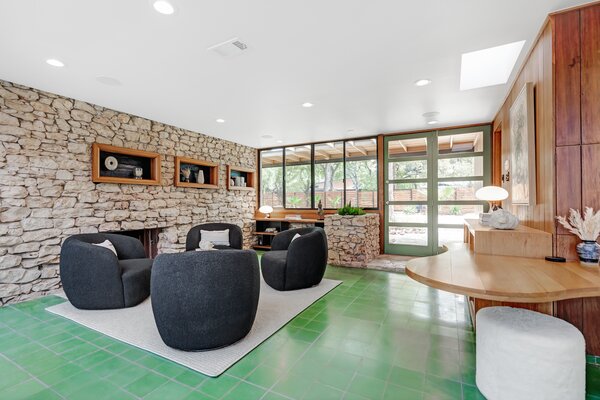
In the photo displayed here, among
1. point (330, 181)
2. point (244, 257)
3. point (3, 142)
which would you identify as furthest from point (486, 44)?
point (3, 142)

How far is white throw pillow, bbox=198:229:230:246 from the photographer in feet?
16.1

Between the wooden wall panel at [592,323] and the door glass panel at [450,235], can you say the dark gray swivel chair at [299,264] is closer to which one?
the wooden wall panel at [592,323]

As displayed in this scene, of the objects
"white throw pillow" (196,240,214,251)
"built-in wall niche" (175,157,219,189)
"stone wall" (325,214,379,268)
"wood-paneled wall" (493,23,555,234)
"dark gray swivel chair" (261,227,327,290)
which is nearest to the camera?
"wood-paneled wall" (493,23,555,234)

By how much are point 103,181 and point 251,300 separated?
329cm

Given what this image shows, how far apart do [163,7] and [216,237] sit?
354cm

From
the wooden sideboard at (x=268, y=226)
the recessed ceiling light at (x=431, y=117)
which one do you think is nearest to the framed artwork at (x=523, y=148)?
the recessed ceiling light at (x=431, y=117)

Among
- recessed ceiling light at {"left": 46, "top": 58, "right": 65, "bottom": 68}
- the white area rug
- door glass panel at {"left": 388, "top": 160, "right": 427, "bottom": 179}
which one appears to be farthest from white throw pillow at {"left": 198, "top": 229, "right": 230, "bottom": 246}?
door glass panel at {"left": 388, "top": 160, "right": 427, "bottom": 179}

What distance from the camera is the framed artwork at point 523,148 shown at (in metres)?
2.68

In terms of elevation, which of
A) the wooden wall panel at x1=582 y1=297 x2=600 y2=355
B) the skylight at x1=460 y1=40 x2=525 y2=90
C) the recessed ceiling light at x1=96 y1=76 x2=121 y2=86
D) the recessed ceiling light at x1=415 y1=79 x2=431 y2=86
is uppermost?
the skylight at x1=460 y1=40 x2=525 y2=90

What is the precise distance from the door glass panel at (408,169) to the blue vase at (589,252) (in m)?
4.00

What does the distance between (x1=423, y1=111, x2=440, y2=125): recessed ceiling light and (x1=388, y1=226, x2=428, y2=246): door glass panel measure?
2.20m

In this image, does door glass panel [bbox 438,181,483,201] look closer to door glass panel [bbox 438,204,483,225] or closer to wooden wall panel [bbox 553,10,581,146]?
door glass panel [bbox 438,204,483,225]

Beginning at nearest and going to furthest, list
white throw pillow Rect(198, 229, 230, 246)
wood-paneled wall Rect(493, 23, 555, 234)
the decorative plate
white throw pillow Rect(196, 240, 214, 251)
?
1. wood-paneled wall Rect(493, 23, 555, 234)
2. white throw pillow Rect(196, 240, 214, 251)
3. the decorative plate
4. white throw pillow Rect(198, 229, 230, 246)

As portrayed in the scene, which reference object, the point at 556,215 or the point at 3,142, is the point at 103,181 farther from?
the point at 556,215
